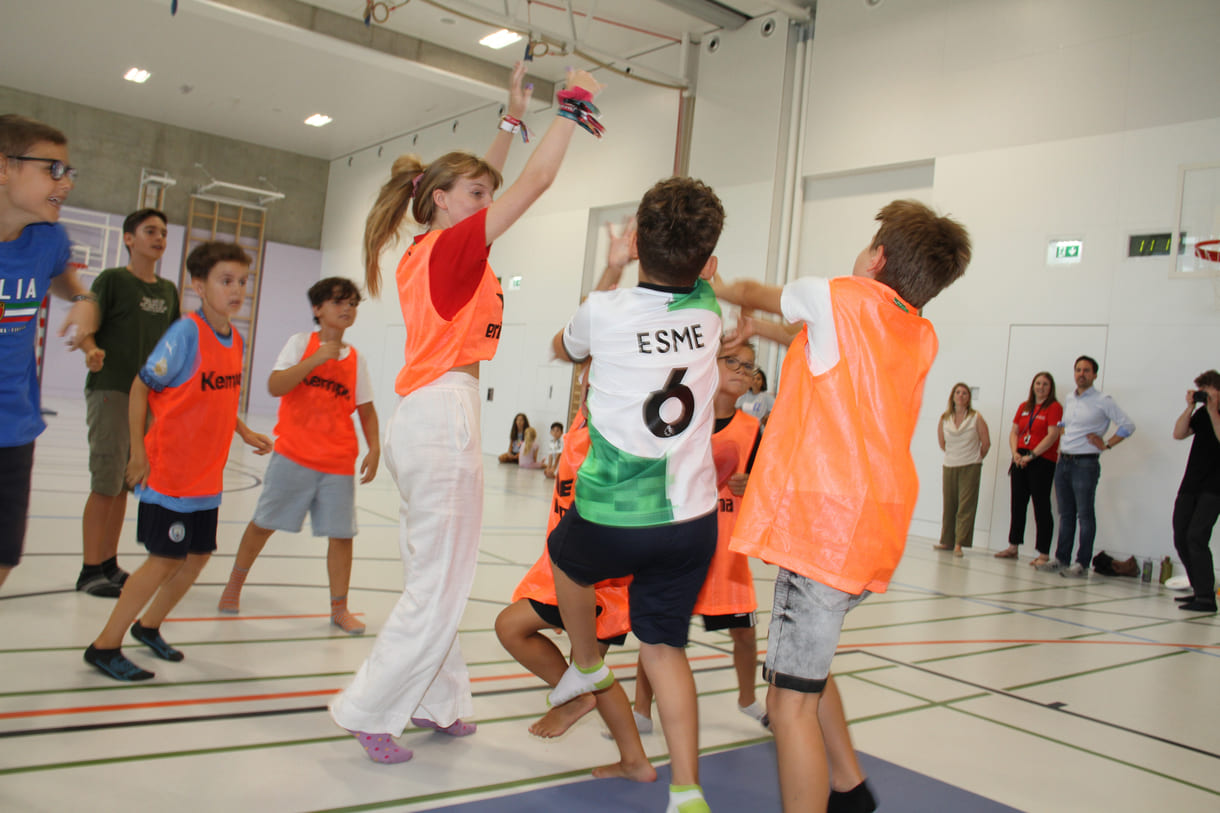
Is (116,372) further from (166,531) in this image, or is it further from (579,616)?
(579,616)

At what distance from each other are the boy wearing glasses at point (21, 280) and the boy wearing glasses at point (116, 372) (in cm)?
144

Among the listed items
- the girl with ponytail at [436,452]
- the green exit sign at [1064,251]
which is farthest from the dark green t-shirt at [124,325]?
the green exit sign at [1064,251]

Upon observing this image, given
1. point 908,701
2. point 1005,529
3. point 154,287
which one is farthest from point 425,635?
point 1005,529

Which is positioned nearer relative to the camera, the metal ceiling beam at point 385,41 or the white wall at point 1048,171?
the white wall at point 1048,171

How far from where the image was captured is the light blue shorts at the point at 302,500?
3564mm

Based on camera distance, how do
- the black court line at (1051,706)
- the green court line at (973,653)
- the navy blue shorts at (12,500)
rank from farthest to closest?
the green court line at (973,653) → the black court line at (1051,706) → the navy blue shorts at (12,500)

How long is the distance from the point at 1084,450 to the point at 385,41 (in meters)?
11.4

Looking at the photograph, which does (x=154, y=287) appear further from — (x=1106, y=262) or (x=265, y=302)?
(x=265, y=302)

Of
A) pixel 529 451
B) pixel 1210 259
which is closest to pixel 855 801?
pixel 1210 259

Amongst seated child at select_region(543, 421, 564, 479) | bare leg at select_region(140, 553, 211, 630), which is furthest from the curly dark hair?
seated child at select_region(543, 421, 564, 479)

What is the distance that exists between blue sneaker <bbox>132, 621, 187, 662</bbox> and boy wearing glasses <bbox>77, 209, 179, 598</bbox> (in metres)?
0.86

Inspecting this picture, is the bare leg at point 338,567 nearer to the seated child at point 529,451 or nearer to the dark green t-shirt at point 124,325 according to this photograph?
the dark green t-shirt at point 124,325

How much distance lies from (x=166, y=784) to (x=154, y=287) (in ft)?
9.30

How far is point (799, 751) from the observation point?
186cm
